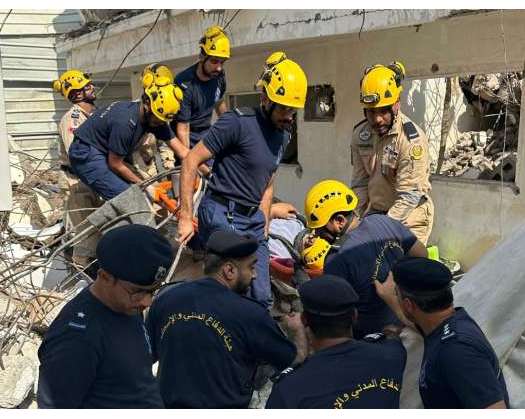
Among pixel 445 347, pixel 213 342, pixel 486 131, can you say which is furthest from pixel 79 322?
pixel 486 131

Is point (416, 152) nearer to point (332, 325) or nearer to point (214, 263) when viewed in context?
point (214, 263)

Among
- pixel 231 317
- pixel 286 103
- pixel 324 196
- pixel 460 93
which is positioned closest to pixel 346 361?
pixel 231 317

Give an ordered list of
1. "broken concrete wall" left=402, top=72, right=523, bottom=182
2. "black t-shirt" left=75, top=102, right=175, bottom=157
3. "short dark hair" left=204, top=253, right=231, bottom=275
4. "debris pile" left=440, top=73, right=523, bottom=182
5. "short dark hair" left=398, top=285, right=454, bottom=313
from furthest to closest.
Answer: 1. "debris pile" left=440, top=73, right=523, bottom=182
2. "broken concrete wall" left=402, top=72, right=523, bottom=182
3. "black t-shirt" left=75, top=102, right=175, bottom=157
4. "short dark hair" left=204, top=253, right=231, bottom=275
5. "short dark hair" left=398, top=285, right=454, bottom=313

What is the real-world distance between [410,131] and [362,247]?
69.4 inches

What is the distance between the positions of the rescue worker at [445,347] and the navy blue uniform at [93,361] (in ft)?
3.41

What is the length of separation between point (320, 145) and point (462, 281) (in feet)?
14.7

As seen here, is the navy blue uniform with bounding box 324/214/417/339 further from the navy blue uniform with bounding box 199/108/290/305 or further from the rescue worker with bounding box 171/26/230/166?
the rescue worker with bounding box 171/26/230/166

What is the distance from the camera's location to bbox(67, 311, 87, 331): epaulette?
5.98 ft

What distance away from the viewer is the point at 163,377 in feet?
7.89

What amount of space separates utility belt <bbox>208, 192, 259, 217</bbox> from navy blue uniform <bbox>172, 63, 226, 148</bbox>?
66.3 inches

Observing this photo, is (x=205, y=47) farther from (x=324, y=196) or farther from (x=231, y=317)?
(x=231, y=317)

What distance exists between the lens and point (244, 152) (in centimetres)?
370

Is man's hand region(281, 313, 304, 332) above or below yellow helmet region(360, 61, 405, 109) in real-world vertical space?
below

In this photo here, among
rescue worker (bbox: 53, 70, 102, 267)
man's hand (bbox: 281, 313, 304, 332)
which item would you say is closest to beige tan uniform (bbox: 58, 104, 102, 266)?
rescue worker (bbox: 53, 70, 102, 267)
